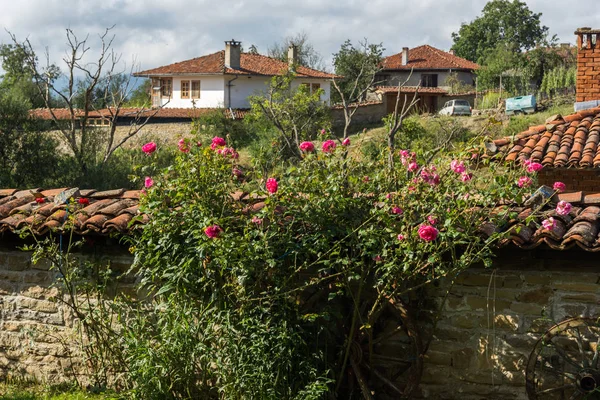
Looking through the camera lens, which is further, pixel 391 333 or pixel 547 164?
pixel 547 164

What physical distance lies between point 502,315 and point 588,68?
8.53m

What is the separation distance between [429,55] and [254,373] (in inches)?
1959

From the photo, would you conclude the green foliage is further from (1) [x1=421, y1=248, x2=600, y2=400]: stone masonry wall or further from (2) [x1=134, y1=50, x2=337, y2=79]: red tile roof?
(1) [x1=421, y1=248, x2=600, y2=400]: stone masonry wall

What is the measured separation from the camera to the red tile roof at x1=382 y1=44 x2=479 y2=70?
168ft

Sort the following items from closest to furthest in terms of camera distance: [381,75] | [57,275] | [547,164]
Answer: [57,275]
[547,164]
[381,75]

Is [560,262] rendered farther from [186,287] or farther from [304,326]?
[186,287]

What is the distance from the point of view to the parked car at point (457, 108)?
38906 millimetres

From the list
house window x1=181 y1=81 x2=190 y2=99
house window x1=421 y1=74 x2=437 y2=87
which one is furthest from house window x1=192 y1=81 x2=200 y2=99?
house window x1=421 y1=74 x2=437 y2=87

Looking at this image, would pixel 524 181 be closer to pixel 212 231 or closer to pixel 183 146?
pixel 212 231

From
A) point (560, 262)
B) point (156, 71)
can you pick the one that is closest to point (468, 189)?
point (560, 262)

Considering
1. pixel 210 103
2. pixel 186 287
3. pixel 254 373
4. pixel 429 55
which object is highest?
pixel 429 55

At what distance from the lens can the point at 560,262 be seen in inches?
232

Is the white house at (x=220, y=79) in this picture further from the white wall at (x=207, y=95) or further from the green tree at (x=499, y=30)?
the green tree at (x=499, y=30)

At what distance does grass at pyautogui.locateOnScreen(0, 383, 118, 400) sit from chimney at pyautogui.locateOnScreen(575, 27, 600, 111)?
977 centimetres
